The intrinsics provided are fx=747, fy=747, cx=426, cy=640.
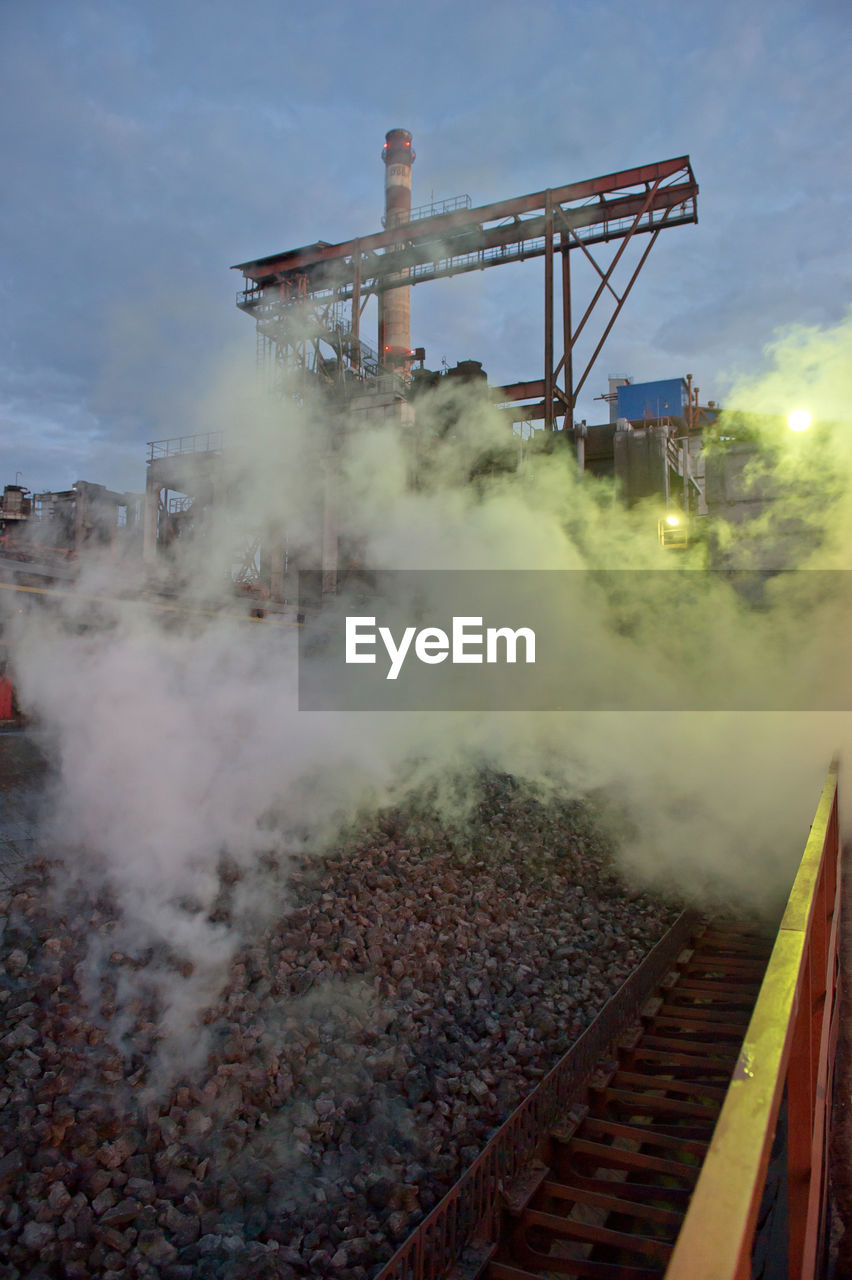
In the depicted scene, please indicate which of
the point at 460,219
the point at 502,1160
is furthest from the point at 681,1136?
the point at 460,219

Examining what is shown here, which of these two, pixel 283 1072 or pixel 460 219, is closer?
pixel 283 1072

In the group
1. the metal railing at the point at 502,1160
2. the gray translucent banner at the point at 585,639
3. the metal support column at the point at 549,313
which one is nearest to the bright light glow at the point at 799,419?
the gray translucent banner at the point at 585,639

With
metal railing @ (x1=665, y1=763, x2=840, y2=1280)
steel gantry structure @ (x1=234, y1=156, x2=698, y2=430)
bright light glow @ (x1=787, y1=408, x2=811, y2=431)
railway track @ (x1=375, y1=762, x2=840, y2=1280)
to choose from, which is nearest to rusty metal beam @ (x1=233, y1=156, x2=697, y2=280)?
steel gantry structure @ (x1=234, y1=156, x2=698, y2=430)

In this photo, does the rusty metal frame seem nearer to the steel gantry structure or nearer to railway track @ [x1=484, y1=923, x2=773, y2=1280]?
the steel gantry structure

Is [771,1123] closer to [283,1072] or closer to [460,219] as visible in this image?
[283,1072]

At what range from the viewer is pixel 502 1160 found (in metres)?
4.04

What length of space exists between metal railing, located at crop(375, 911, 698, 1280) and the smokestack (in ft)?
74.5

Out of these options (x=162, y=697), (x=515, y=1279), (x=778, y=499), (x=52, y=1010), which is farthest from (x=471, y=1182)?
(x=778, y=499)

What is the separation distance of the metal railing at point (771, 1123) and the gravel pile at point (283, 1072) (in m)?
2.09

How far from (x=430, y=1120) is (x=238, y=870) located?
8.12ft

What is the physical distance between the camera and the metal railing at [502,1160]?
3.42 m

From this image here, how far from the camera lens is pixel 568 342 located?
19.3 metres

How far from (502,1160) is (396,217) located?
29.7 meters

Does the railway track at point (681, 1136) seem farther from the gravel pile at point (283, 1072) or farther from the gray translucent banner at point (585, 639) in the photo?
the gray translucent banner at point (585, 639)
